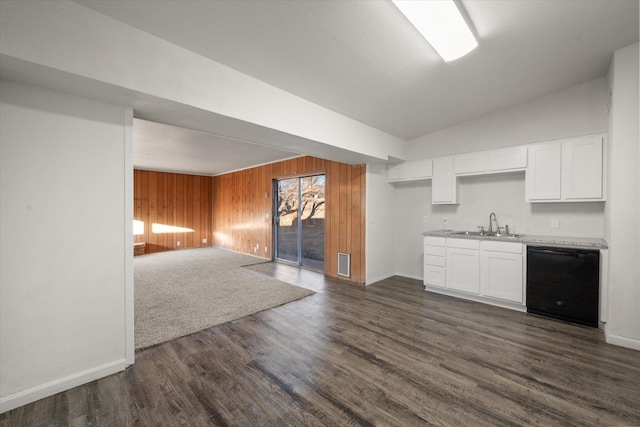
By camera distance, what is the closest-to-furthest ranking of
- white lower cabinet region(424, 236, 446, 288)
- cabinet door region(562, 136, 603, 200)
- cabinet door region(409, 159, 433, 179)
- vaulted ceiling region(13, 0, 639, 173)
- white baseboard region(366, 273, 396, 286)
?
vaulted ceiling region(13, 0, 639, 173), cabinet door region(562, 136, 603, 200), white lower cabinet region(424, 236, 446, 288), cabinet door region(409, 159, 433, 179), white baseboard region(366, 273, 396, 286)

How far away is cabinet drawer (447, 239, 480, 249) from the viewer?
145 inches

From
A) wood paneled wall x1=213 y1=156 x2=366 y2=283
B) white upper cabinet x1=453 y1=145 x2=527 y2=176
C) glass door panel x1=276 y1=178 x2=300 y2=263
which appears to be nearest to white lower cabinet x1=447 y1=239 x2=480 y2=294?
white upper cabinet x1=453 y1=145 x2=527 y2=176

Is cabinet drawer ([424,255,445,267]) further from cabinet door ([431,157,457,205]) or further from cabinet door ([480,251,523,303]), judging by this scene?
cabinet door ([431,157,457,205])

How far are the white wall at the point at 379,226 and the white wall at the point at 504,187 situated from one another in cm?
20

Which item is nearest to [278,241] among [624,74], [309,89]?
[309,89]

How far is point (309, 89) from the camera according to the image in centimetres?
285

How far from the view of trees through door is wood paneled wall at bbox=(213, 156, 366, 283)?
24 cm

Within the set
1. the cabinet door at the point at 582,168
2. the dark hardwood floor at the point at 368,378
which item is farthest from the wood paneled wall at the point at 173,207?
the cabinet door at the point at 582,168

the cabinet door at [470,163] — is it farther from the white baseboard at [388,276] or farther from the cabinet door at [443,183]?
the white baseboard at [388,276]

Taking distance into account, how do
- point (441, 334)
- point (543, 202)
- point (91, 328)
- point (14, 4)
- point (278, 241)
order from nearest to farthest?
point (14, 4) < point (91, 328) < point (441, 334) < point (543, 202) < point (278, 241)

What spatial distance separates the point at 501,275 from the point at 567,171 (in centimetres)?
151

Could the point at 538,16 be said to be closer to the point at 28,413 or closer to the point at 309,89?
the point at 309,89

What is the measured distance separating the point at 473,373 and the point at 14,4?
12.9 ft

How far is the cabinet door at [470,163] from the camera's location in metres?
3.89
